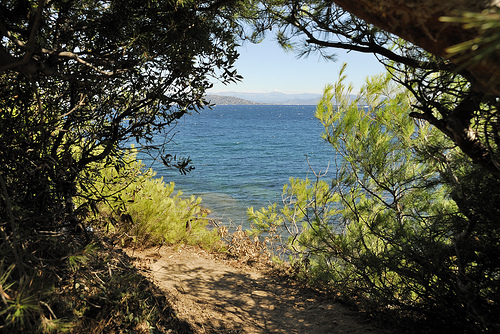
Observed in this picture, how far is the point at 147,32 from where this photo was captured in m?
2.44

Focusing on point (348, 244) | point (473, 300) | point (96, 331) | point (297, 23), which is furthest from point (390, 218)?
point (96, 331)

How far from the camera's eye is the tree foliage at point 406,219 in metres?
2.86

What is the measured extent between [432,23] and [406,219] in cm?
324

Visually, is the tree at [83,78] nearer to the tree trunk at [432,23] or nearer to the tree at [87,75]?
the tree at [87,75]

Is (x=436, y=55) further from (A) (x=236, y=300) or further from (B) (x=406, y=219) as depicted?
(A) (x=236, y=300)

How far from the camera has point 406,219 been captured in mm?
3998

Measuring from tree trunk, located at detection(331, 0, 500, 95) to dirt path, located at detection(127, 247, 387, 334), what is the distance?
9.45 ft

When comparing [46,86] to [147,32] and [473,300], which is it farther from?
[473,300]

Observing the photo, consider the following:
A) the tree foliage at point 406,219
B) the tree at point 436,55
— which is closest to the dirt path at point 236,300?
the tree foliage at point 406,219

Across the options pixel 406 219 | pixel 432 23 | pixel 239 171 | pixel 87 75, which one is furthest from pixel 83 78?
pixel 239 171

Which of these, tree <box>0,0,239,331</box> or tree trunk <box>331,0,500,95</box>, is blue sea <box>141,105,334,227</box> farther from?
tree trunk <box>331,0,500,95</box>

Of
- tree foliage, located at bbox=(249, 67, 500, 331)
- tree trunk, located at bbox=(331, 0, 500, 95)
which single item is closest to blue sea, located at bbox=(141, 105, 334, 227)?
tree foliage, located at bbox=(249, 67, 500, 331)

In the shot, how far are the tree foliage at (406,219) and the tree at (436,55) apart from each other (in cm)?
65

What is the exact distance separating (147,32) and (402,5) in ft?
5.79
